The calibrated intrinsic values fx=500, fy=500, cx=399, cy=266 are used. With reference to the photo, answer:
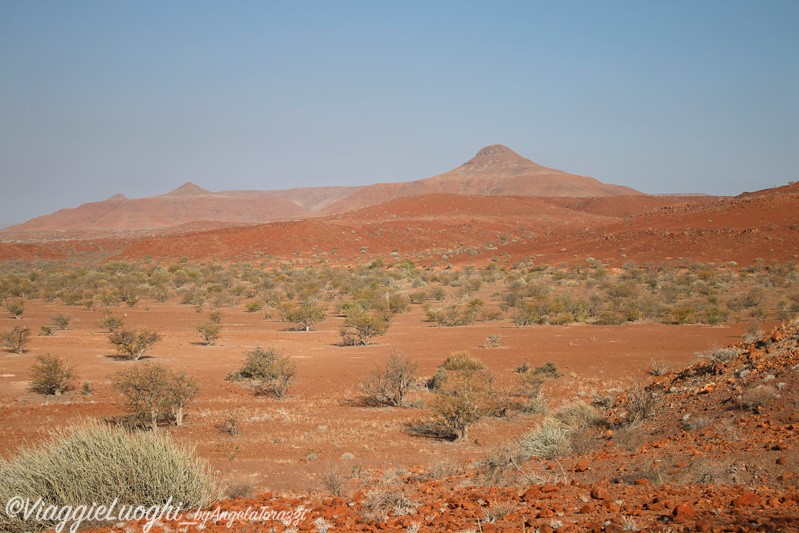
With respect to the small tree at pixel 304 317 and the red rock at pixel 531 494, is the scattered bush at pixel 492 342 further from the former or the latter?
the red rock at pixel 531 494

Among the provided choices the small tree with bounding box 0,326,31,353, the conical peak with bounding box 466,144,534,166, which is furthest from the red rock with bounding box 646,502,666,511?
the conical peak with bounding box 466,144,534,166

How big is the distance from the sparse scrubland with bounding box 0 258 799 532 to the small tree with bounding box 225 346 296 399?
0.06m

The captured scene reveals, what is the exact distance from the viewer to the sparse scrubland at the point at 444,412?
16.9 ft

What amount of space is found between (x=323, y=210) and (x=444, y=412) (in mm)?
160080

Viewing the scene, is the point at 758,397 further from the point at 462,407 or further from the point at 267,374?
the point at 267,374

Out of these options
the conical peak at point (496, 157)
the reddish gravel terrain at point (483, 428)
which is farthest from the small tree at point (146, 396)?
the conical peak at point (496, 157)

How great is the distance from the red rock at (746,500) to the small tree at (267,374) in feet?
34.2

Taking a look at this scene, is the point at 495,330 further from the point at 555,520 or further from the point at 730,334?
the point at 555,520

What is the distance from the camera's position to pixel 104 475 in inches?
208

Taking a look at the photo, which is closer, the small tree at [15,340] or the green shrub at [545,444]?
the green shrub at [545,444]

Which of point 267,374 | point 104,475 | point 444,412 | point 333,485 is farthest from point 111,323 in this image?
point 333,485

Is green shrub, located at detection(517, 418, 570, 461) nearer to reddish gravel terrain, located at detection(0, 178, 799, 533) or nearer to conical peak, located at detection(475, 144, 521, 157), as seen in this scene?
reddish gravel terrain, located at detection(0, 178, 799, 533)

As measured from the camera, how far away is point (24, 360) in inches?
616

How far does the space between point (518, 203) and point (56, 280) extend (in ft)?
243
